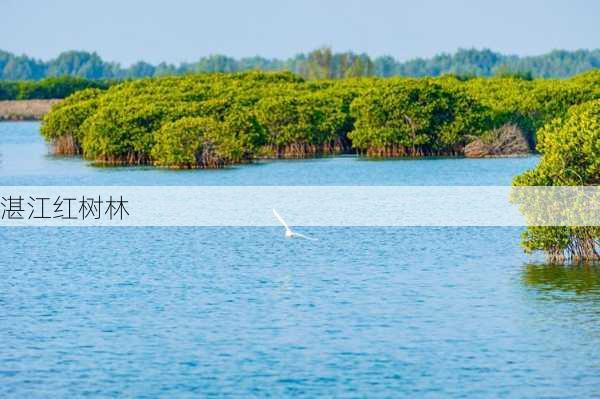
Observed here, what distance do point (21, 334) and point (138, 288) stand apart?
239 inches

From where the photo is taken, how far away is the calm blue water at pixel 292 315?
23953 mm

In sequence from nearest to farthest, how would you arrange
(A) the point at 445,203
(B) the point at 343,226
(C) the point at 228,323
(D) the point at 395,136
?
(C) the point at 228,323 < (B) the point at 343,226 < (A) the point at 445,203 < (D) the point at 395,136

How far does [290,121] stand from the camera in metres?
82.9

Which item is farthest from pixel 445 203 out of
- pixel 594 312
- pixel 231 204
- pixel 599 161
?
pixel 594 312

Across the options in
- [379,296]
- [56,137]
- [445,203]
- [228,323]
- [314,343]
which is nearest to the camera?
[314,343]

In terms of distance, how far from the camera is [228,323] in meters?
28.8

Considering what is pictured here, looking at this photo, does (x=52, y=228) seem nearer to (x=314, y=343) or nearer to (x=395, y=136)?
(x=314, y=343)

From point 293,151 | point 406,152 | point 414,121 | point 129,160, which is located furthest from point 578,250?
point 293,151

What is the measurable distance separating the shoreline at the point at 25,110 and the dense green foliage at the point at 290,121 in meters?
75.0

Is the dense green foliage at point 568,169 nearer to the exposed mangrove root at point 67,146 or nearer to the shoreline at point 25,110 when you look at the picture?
the exposed mangrove root at point 67,146

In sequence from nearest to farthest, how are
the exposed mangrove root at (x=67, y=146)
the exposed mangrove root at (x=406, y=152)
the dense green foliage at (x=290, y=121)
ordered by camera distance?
the dense green foliage at (x=290, y=121), the exposed mangrove root at (x=406, y=152), the exposed mangrove root at (x=67, y=146)

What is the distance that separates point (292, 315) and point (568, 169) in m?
8.35

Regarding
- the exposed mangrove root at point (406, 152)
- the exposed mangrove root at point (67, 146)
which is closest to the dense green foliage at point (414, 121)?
the exposed mangrove root at point (406, 152)

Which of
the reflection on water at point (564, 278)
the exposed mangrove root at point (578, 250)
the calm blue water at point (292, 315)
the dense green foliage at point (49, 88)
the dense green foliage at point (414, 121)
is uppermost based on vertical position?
the dense green foliage at point (49, 88)
